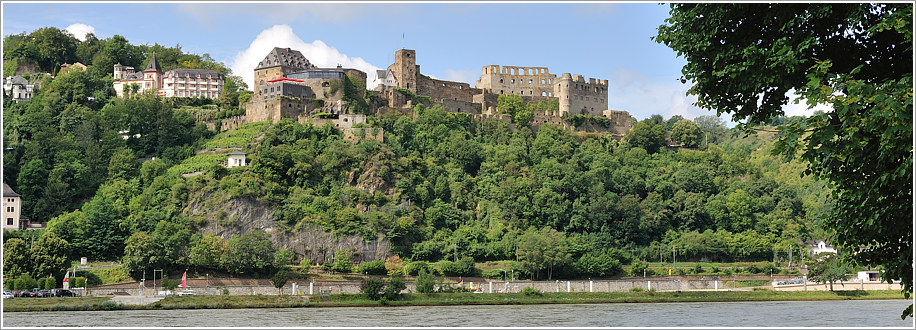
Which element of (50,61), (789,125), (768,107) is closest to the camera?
(789,125)

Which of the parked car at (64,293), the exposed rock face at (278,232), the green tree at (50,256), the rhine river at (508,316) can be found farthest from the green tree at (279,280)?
the green tree at (50,256)

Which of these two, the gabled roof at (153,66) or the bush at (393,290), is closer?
the bush at (393,290)

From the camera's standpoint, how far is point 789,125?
43.0 ft

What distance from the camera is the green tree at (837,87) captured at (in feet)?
40.8

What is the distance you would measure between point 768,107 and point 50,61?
9317 centimetres

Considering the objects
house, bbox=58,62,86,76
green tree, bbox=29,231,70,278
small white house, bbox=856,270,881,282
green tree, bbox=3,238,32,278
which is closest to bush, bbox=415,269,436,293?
green tree, bbox=29,231,70,278

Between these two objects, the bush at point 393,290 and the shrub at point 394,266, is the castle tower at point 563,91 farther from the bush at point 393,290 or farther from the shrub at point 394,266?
the bush at point 393,290

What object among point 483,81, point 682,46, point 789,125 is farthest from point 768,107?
point 483,81

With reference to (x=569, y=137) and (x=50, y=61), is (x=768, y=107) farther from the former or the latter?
(x=50, y=61)

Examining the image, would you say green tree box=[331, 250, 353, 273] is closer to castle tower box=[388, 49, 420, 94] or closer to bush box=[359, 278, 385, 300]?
bush box=[359, 278, 385, 300]

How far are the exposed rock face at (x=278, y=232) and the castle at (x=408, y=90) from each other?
1437 cm

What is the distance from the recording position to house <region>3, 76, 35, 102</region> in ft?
290

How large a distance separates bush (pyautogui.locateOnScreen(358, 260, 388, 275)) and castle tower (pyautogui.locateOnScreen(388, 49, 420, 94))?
30164 mm

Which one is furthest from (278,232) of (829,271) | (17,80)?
(17,80)
